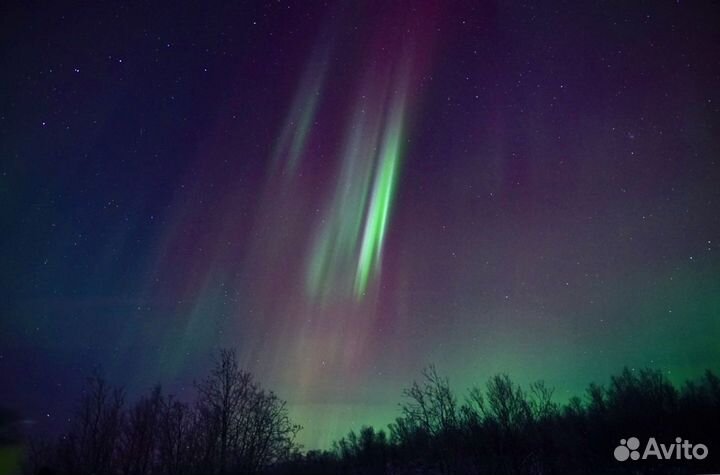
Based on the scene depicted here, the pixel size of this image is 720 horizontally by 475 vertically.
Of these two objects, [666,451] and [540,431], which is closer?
[666,451]

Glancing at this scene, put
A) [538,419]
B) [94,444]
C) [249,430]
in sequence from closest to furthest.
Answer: [249,430] → [94,444] → [538,419]

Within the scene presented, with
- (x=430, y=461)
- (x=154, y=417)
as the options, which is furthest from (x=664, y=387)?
(x=154, y=417)

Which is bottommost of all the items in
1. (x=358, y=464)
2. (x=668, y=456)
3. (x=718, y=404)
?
(x=358, y=464)

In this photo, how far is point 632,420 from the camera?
32156 millimetres

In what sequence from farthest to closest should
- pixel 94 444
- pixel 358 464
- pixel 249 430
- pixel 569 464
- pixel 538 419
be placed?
pixel 358 464, pixel 538 419, pixel 94 444, pixel 249 430, pixel 569 464

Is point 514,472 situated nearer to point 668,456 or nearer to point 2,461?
point 668,456

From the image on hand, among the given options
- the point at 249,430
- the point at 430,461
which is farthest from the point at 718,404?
the point at 249,430

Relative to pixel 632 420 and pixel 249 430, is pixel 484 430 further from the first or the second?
pixel 249 430

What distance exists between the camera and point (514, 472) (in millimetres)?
30922

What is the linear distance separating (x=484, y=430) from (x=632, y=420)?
1250 centimetres

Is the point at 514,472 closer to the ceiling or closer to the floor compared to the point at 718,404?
closer to the floor

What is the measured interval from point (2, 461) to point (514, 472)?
34304 mm

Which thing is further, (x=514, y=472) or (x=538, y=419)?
(x=538, y=419)

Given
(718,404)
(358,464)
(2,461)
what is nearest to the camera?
(2,461)
